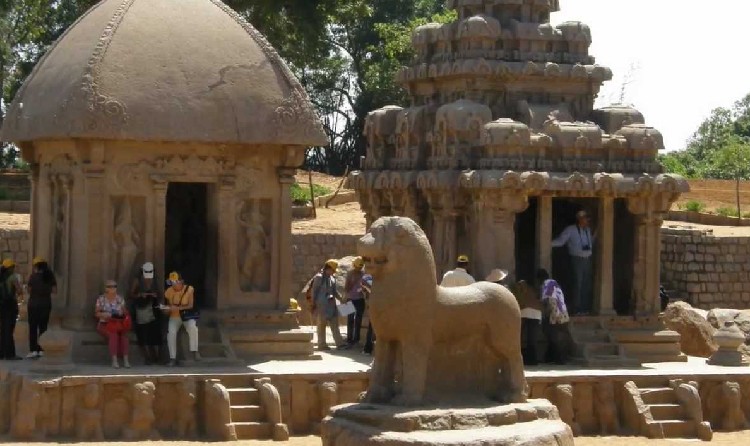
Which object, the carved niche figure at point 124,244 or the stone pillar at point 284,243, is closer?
the carved niche figure at point 124,244

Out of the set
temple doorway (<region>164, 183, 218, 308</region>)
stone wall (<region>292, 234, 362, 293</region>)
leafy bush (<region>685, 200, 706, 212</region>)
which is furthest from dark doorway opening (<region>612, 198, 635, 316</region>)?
leafy bush (<region>685, 200, 706, 212</region>)

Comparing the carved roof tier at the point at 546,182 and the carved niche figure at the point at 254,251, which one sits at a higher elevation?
the carved roof tier at the point at 546,182

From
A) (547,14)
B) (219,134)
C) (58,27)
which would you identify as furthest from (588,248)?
(58,27)

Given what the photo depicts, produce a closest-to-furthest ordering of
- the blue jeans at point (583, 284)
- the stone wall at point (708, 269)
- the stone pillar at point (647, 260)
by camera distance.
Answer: the blue jeans at point (583, 284)
the stone pillar at point (647, 260)
the stone wall at point (708, 269)

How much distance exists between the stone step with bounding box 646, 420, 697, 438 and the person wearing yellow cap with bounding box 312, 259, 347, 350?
5210mm

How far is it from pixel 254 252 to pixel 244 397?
307cm

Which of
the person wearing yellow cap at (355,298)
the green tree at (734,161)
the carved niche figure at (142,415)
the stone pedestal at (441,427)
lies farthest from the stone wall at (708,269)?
the stone pedestal at (441,427)

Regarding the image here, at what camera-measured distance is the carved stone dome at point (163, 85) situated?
2127 cm

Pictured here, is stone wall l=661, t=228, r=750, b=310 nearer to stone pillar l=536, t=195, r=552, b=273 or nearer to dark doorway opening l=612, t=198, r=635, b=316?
dark doorway opening l=612, t=198, r=635, b=316

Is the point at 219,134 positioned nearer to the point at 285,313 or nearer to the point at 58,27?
the point at 285,313

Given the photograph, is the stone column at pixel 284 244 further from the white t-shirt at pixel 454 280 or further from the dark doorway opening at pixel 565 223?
the dark doorway opening at pixel 565 223

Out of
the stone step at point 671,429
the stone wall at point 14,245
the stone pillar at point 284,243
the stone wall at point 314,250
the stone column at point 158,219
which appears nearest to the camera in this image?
the stone step at point 671,429

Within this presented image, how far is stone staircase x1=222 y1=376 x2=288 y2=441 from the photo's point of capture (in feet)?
64.4

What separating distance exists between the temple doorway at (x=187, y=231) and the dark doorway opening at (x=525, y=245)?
4577 mm
